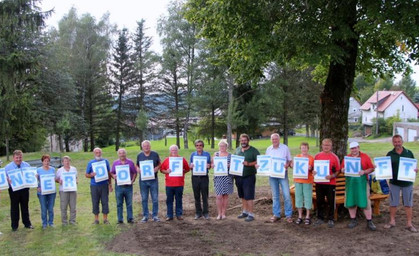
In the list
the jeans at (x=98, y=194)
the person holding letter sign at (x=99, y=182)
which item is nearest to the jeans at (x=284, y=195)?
the person holding letter sign at (x=99, y=182)

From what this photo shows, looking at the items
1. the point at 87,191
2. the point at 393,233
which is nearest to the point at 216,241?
the point at 393,233

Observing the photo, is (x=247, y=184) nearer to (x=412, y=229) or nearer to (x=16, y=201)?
(x=412, y=229)

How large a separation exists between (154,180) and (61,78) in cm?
2543

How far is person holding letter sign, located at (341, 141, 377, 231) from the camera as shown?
7.81 meters

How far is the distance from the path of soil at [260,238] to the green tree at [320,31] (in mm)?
2187

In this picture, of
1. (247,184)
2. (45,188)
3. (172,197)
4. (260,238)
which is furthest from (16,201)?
(260,238)

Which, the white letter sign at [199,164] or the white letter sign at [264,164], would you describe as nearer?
the white letter sign at [264,164]

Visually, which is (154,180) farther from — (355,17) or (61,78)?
(61,78)

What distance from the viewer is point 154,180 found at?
8.97 meters

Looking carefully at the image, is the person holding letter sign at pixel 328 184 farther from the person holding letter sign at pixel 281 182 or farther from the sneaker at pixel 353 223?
the person holding letter sign at pixel 281 182

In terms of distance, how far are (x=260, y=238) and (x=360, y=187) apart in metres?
2.29

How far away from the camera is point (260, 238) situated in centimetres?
763

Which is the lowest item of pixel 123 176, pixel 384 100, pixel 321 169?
pixel 123 176

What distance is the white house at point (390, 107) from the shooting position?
2724 inches
